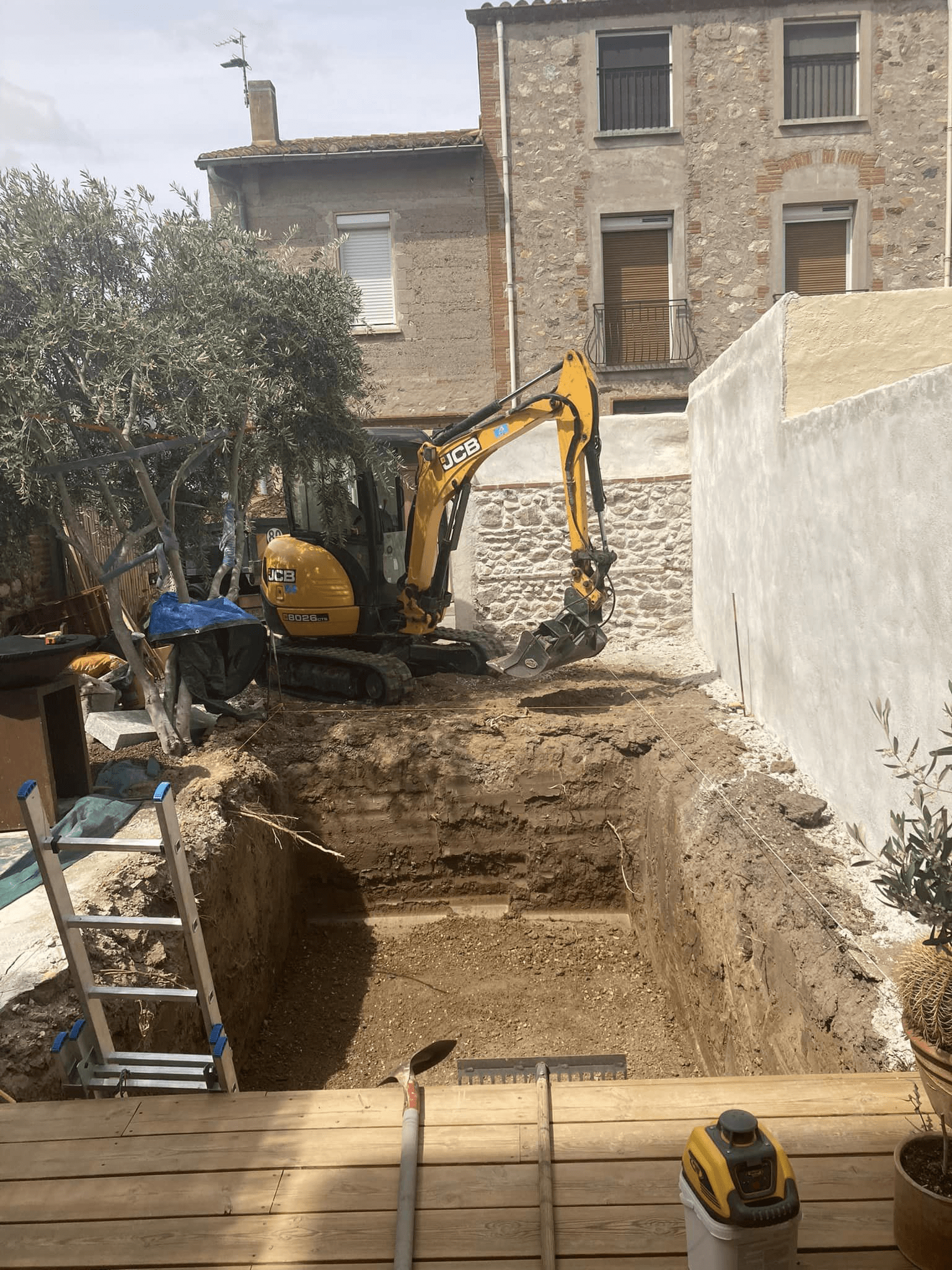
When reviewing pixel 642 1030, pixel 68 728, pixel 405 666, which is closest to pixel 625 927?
pixel 642 1030

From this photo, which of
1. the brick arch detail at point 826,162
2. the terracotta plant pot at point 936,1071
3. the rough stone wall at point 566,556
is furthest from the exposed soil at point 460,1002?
the brick arch detail at point 826,162

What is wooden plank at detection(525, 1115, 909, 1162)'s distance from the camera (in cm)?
289

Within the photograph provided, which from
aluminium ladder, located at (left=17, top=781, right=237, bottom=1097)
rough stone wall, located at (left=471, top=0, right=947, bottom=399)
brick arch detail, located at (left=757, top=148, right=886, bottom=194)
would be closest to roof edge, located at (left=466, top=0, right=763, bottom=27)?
rough stone wall, located at (left=471, top=0, right=947, bottom=399)

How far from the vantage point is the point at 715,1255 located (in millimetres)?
2197

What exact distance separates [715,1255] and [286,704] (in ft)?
28.3

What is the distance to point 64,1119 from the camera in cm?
325

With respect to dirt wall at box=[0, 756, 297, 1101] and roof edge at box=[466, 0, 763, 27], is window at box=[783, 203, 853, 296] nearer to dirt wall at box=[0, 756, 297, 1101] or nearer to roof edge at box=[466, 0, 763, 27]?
roof edge at box=[466, 0, 763, 27]

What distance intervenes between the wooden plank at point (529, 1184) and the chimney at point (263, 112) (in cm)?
1930

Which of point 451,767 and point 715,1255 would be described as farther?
point 451,767

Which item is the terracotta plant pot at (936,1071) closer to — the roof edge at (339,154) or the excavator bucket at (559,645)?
the excavator bucket at (559,645)

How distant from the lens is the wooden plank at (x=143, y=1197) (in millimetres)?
2785

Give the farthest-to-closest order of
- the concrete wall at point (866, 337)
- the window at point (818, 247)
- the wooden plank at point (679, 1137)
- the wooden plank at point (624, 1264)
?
the window at point (818, 247), the concrete wall at point (866, 337), the wooden plank at point (679, 1137), the wooden plank at point (624, 1264)

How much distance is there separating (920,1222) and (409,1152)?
4.72ft

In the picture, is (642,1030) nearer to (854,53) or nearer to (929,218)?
(929,218)
